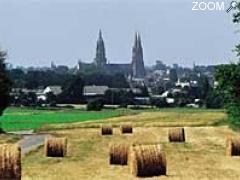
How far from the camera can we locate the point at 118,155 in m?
28.0

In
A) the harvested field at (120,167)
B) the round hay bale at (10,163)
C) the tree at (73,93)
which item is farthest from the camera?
the tree at (73,93)

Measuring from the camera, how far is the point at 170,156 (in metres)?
31.9

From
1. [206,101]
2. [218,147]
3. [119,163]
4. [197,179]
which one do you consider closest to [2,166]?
[197,179]

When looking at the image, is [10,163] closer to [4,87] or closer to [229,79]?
[229,79]

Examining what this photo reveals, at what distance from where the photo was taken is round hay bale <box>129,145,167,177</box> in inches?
918

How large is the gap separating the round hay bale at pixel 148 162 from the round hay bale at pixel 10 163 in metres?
4.39

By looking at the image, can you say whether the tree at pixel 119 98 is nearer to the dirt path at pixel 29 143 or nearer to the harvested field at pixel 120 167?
the dirt path at pixel 29 143

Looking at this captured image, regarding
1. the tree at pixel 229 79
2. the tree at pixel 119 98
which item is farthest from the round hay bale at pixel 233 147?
the tree at pixel 119 98

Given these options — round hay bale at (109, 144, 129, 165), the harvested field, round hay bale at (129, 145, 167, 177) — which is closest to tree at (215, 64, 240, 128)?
the harvested field

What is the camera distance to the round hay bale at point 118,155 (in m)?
28.0

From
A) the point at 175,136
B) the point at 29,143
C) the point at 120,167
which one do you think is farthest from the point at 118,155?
the point at 29,143

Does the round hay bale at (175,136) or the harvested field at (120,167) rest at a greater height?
the round hay bale at (175,136)

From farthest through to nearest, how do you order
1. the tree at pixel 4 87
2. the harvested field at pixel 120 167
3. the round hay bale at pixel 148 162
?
the tree at pixel 4 87
the harvested field at pixel 120 167
the round hay bale at pixel 148 162

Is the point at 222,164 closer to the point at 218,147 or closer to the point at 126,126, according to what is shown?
the point at 218,147
